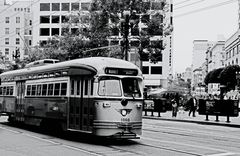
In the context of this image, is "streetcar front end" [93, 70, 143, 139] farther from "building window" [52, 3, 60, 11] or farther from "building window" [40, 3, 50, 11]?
"building window" [40, 3, 50, 11]

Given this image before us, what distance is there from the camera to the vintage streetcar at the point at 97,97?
15531mm

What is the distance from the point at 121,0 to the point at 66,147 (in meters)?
27.8

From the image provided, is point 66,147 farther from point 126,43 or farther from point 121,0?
point 121,0

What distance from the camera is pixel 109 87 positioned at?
15805 millimetres

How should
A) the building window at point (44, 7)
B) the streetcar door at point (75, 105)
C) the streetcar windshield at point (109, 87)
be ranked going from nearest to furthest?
the streetcar windshield at point (109, 87), the streetcar door at point (75, 105), the building window at point (44, 7)

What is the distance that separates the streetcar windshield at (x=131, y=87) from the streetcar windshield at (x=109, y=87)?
27cm

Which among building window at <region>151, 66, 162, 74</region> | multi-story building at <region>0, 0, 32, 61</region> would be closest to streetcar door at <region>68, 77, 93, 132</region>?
building window at <region>151, 66, 162, 74</region>

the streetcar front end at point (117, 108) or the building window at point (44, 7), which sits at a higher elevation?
the building window at point (44, 7)

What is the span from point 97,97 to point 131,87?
1405mm

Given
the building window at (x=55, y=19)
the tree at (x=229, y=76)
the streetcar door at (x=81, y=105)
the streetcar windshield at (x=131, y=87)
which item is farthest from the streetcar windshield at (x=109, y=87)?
the building window at (x=55, y=19)

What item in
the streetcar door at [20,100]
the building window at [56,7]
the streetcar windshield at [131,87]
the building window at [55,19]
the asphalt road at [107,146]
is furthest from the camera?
the building window at [56,7]

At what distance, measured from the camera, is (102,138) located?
17.6m

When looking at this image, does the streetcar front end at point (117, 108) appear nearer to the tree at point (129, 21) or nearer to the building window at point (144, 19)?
the tree at point (129, 21)

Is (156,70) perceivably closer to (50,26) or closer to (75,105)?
(50,26)
